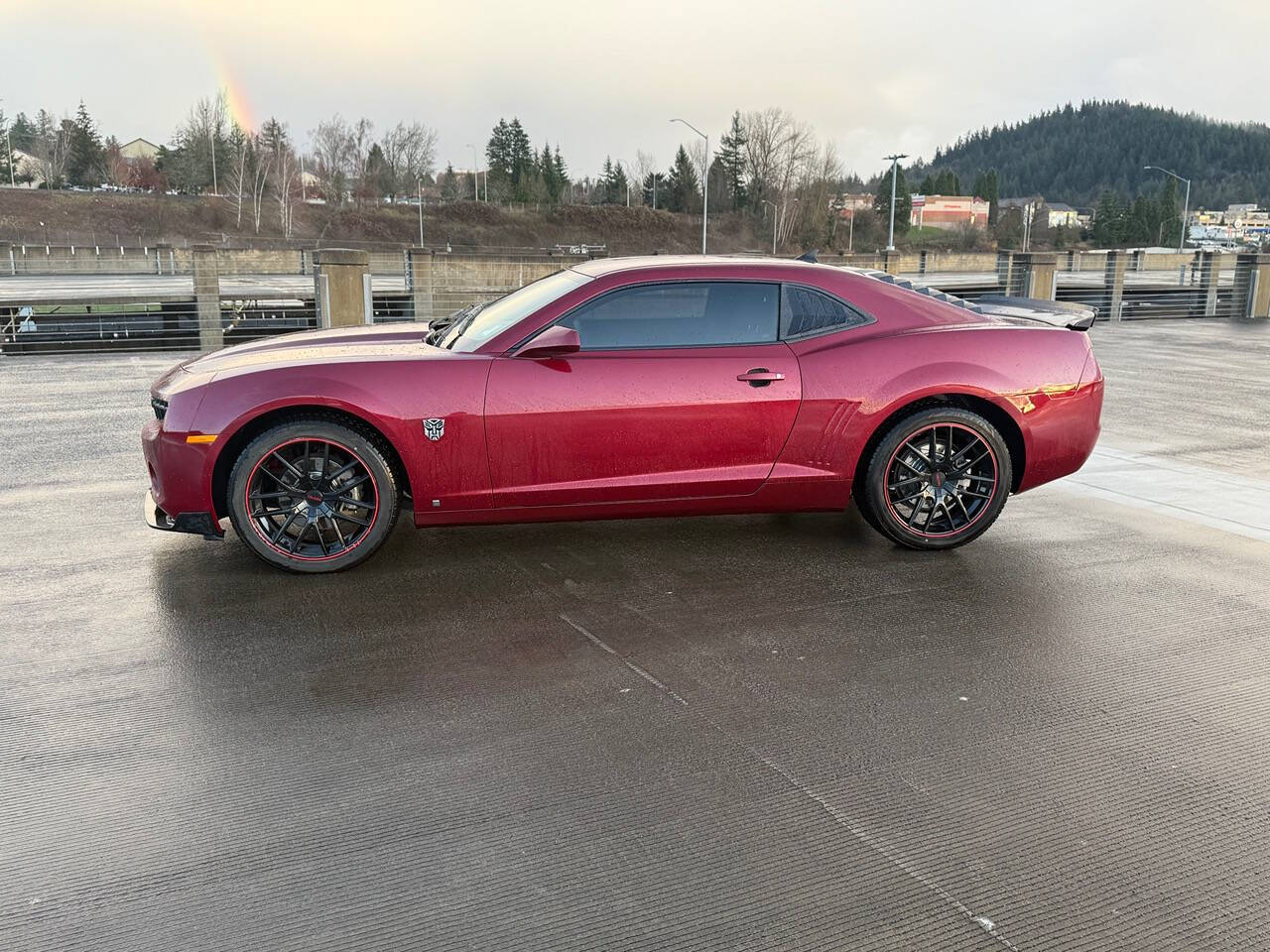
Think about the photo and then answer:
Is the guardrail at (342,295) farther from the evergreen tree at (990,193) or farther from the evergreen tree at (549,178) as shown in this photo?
the evergreen tree at (990,193)

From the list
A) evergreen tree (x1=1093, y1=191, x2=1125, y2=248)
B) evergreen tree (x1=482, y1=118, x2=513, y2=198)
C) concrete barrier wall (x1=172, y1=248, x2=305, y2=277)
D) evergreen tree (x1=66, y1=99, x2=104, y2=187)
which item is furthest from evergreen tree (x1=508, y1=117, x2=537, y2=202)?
evergreen tree (x1=1093, y1=191, x2=1125, y2=248)

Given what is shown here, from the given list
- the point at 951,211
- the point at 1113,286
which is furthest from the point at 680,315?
the point at 951,211

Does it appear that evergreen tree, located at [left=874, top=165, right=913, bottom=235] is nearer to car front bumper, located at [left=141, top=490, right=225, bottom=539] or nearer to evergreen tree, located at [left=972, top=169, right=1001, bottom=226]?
evergreen tree, located at [left=972, top=169, right=1001, bottom=226]

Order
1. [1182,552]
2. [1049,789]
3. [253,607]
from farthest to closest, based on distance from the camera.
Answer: [1182,552] → [253,607] → [1049,789]

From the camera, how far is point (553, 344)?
4891 mm

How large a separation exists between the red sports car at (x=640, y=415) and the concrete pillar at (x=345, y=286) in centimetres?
1000

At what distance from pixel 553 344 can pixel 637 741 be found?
2.16 meters

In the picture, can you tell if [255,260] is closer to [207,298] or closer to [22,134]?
[207,298]

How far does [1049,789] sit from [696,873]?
1.20 m

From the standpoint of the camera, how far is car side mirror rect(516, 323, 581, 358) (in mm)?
4898

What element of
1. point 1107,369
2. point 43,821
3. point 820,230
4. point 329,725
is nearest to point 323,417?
point 329,725

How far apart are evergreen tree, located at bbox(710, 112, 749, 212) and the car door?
330 feet

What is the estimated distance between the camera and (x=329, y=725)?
349 cm

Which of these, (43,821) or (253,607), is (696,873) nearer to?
(43,821)
